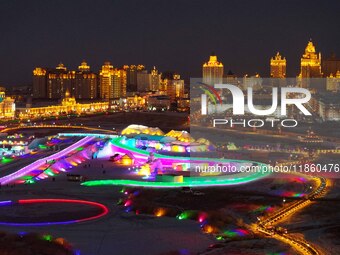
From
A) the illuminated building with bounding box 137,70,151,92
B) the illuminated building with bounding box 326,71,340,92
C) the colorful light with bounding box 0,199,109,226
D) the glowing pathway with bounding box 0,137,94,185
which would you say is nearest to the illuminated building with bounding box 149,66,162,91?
the illuminated building with bounding box 137,70,151,92

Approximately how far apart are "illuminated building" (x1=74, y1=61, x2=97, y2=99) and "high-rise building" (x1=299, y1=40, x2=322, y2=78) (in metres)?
15.2

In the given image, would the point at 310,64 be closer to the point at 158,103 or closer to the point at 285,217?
the point at 158,103

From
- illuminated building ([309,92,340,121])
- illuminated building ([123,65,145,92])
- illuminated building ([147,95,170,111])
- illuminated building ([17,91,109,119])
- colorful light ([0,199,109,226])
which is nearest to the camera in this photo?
colorful light ([0,199,109,226])

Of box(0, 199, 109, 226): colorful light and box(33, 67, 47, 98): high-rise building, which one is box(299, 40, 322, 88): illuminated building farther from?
box(0, 199, 109, 226): colorful light

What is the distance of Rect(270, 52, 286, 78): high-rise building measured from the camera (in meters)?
45.9

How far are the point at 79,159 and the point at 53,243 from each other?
6.66 metres

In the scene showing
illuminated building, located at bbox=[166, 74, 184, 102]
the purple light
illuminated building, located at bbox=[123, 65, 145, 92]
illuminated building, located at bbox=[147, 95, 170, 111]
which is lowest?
the purple light

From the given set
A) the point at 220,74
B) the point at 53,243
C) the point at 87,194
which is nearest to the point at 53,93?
the point at 220,74

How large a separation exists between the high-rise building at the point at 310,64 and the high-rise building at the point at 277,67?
2823 mm

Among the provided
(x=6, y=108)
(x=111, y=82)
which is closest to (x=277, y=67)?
(x=111, y=82)

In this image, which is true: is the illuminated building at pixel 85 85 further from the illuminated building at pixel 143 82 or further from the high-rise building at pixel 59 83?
the illuminated building at pixel 143 82

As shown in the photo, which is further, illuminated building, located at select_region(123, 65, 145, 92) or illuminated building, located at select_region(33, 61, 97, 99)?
illuminated building, located at select_region(123, 65, 145, 92)

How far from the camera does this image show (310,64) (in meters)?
42.8

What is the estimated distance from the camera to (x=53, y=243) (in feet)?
23.5
